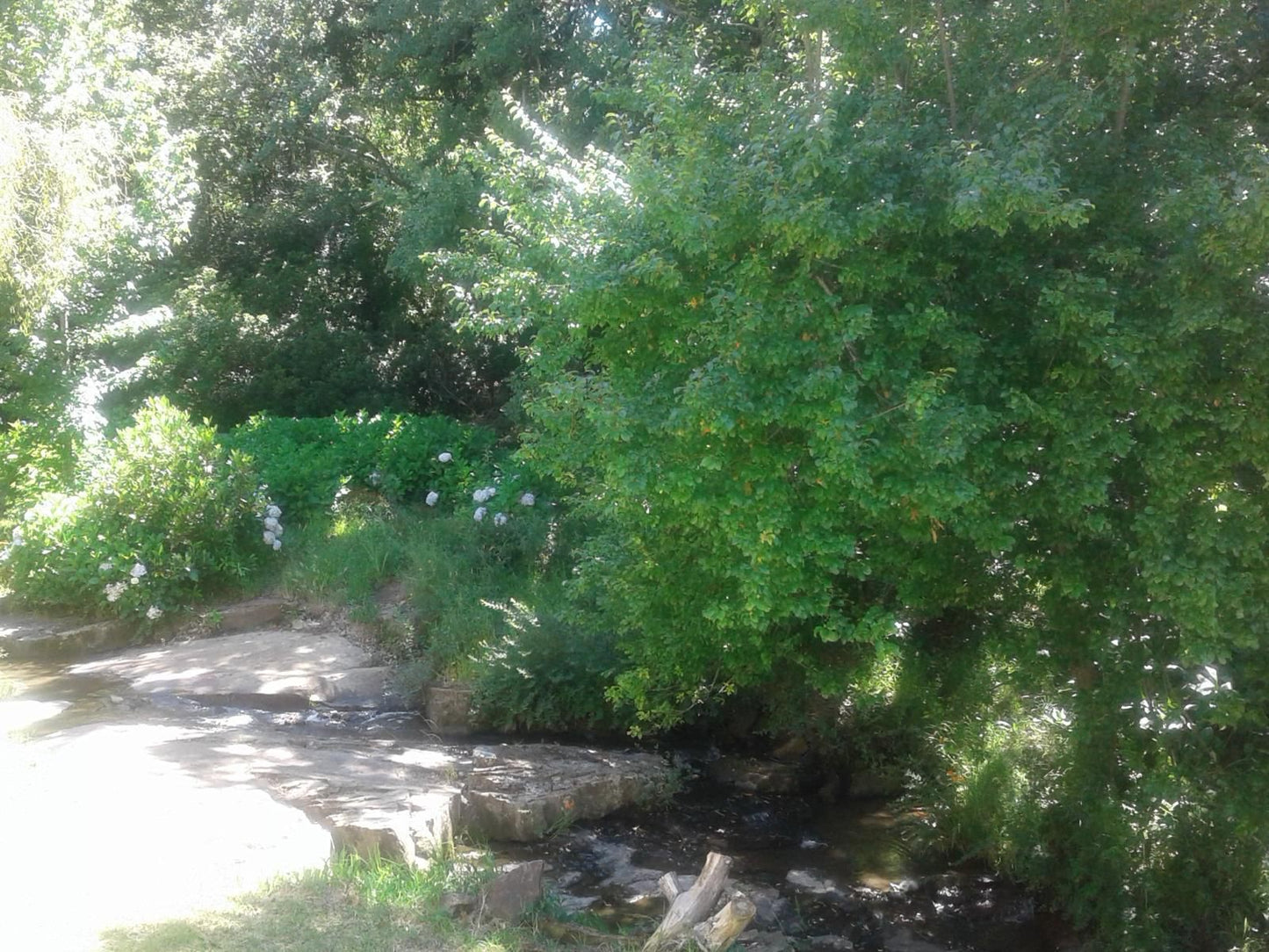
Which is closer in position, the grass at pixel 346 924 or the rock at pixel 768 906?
the grass at pixel 346 924

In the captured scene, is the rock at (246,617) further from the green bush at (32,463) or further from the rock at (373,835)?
the rock at (373,835)

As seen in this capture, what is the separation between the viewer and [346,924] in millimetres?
→ 5004

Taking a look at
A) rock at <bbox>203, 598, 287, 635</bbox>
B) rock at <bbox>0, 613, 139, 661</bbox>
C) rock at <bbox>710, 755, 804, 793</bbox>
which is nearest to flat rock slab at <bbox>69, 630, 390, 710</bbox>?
rock at <bbox>203, 598, 287, 635</bbox>

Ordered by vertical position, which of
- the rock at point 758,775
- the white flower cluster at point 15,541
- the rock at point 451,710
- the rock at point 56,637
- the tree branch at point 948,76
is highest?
the tree branch at point 948,76

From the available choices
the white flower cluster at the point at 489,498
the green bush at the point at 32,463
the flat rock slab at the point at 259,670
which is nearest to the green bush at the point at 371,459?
the white flower cluster at the point at 489,498

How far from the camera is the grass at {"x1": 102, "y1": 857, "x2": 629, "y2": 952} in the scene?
465cm

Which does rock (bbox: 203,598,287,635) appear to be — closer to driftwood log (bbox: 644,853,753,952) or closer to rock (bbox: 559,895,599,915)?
rock (bbox: 559,895,599,915)

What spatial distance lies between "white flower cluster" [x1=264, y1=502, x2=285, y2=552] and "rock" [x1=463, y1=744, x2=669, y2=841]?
17.9 feet

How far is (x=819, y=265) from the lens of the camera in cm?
581

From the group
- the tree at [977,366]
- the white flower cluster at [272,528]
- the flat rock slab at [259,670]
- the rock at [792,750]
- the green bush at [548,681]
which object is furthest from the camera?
the white flower cluster at [272,528]

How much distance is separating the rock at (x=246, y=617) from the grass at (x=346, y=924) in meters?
7.52

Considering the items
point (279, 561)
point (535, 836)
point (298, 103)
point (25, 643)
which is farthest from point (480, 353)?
point (535, 836)

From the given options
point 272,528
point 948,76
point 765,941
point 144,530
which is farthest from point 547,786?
point 144,530

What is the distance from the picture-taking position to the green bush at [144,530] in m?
12.6
